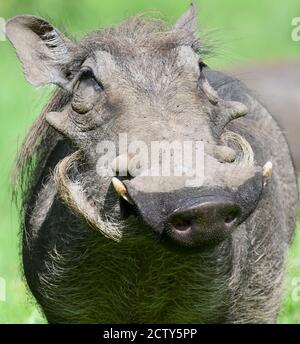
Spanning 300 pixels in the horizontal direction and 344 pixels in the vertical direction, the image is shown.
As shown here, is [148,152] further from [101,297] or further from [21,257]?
[21,257]

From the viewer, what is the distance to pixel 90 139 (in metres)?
4.32

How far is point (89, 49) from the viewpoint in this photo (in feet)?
14.8

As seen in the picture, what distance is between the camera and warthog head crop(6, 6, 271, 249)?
3.77 m

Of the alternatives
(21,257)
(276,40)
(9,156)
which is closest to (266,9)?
(276,40)

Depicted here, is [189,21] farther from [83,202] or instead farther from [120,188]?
[120,188]

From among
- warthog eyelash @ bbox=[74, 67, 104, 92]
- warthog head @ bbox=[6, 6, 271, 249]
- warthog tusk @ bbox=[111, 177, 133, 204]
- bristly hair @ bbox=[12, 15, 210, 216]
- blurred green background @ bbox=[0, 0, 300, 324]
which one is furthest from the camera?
blurred green background @ bbox=[0, 0, 300, 324]

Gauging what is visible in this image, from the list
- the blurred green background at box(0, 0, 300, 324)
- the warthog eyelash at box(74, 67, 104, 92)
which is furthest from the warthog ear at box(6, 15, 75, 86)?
the blurred green background at box(0, 0, 300, 324)

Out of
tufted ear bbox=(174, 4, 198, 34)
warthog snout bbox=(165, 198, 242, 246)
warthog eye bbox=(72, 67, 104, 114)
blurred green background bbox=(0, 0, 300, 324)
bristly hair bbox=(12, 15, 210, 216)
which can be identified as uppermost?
blurred green background bbox=(0, 0, 300, 324)

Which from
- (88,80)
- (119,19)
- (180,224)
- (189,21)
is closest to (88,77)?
(88,80)

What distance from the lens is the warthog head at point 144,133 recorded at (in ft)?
12.4

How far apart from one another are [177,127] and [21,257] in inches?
54.8

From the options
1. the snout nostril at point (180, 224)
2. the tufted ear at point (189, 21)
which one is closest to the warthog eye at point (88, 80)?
the tufted ear at point (189, 21)

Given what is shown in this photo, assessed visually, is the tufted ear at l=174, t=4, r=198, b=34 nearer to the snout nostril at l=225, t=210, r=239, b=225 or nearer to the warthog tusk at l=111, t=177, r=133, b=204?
the warthog tusk at l=111, t=177, r=133, b=204

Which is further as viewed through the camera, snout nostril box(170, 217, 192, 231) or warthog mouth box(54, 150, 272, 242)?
warthog mouth box(54, 150, 272, 242)
